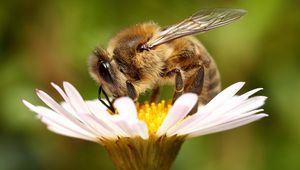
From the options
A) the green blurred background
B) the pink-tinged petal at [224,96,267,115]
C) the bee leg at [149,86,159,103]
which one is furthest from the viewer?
the green blurred background

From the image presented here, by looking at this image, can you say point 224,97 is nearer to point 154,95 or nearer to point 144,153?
point 144,153

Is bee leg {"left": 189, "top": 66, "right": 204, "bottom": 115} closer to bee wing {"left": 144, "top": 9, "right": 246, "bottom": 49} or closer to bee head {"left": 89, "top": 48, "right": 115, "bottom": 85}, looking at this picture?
bee wing {"left": 144, "top": 9, "right": 246, "bottom": 49}

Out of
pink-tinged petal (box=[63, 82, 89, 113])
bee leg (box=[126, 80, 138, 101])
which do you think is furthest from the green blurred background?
pink-tinged petal (box=[63, 82, 89, 113])

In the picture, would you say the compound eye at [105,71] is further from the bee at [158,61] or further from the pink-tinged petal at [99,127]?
the pink-tinged petal at [99,127]

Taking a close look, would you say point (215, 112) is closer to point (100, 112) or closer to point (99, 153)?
point (100, 112)

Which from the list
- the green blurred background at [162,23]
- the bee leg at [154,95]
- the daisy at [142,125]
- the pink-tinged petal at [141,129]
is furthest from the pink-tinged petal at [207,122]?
the green blurred background at [162,23]
